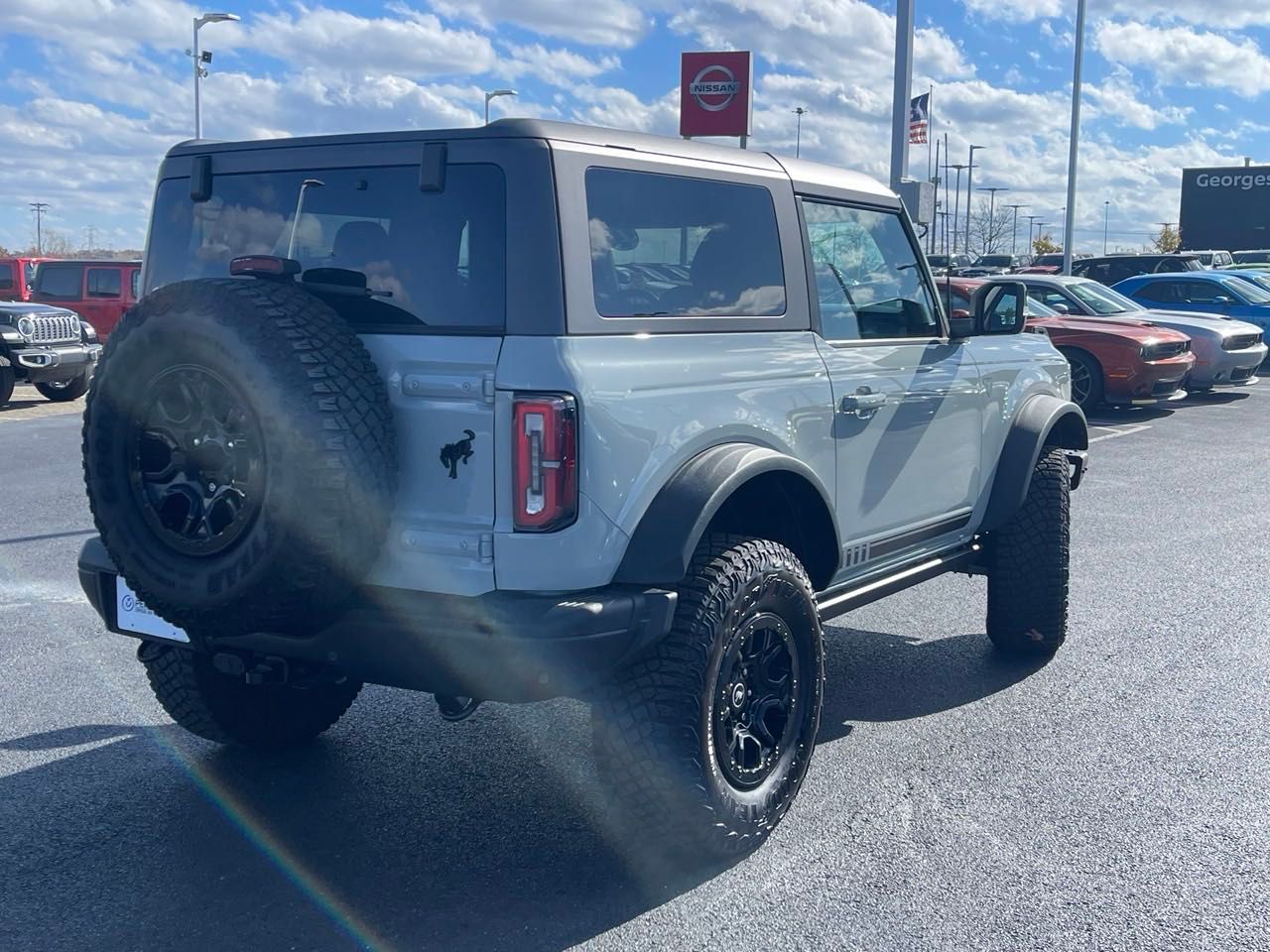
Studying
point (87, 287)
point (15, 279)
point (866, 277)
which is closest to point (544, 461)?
→ point (866, 277)

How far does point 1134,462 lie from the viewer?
1211 cm

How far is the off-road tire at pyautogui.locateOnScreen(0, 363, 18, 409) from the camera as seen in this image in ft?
54.0

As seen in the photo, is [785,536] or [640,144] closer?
[640,144]

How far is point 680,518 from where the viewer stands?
351 centimetres

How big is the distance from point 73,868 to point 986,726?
315 centimetres

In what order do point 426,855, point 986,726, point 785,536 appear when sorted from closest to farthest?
point 426,855, point 785,536, point 986,726

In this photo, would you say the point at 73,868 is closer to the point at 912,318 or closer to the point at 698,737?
the point at 698,737

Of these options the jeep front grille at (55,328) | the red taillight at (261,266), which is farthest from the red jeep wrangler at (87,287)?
the red taillight at (261,266)

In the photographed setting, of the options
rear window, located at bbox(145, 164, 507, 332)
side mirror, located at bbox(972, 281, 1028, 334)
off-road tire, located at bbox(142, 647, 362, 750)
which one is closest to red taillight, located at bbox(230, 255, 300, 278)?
rear window, located at bbox(145, 164, 507, 332)

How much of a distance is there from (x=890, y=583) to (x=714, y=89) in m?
13.2

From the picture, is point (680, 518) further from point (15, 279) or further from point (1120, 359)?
point (15, 279)

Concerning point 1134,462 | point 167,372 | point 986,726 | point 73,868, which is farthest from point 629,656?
point 1134,462

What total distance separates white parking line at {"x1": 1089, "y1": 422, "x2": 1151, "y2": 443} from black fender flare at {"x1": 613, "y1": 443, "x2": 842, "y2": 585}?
10941mm

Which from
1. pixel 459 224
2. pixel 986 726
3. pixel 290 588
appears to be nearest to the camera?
pixel 290 588
